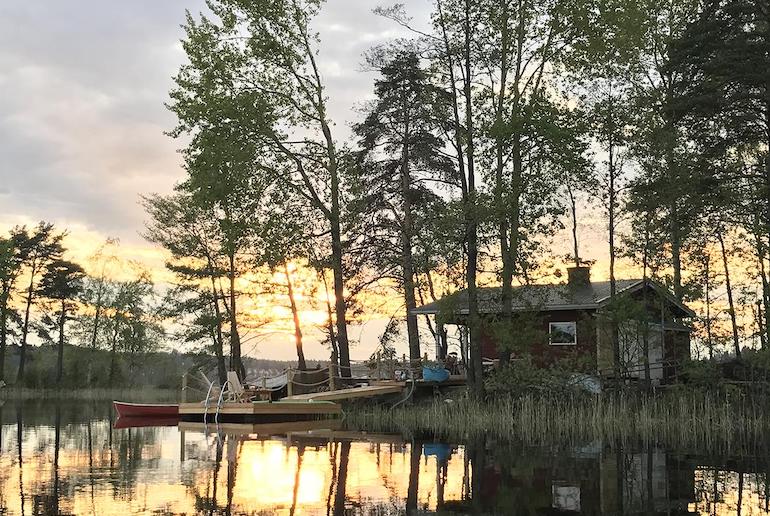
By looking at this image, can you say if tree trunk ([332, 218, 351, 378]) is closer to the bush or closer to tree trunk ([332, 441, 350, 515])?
the bush

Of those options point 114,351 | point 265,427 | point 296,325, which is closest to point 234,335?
point 296,325

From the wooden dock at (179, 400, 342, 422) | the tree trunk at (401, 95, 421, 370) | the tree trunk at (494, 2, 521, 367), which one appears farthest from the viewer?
the tree trunk at (401, 95, 421, 370)

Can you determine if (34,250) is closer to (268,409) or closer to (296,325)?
(296,325)

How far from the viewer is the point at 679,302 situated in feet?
77.5

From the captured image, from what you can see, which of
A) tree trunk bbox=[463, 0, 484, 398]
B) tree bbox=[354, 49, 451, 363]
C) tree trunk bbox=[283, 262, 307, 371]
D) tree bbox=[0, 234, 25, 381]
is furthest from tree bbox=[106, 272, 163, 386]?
tree trunk bbox=[463, 0, 484, 398]

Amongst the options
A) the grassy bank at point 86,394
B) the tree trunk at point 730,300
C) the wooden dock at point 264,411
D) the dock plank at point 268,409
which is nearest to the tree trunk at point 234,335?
the grassy bank at point 86,394

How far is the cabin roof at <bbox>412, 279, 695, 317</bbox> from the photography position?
969 inches

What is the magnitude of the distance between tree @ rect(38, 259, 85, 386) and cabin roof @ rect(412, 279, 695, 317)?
3410 cm

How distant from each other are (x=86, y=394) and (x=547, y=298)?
3929 cm

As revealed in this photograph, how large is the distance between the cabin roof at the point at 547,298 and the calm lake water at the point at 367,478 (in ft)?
22.6

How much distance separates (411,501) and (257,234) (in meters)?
21.6

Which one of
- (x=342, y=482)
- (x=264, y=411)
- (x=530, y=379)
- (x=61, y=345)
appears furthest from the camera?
(x=61, y=345)

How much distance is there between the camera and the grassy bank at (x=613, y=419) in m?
19.1

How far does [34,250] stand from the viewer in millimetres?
56469
